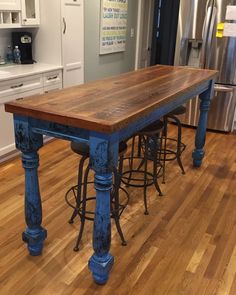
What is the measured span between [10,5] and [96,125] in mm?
2451

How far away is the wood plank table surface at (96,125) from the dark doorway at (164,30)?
11.8ft

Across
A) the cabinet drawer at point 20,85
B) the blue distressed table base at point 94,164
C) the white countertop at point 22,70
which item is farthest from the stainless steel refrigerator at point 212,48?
the blue distressed table base at point 94,164

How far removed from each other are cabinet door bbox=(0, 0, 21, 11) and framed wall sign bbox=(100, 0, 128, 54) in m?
1.36

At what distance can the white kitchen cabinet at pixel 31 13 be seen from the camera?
3.51 meters

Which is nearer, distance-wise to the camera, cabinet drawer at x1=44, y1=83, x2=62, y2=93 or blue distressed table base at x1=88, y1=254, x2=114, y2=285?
blue distressed table base at x1=88, y1=254, x2=114, y2=285

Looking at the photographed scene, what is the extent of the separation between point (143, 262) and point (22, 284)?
74 centimetres

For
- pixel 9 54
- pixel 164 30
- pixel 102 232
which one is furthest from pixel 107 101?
pixel 164 30

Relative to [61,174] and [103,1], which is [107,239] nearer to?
[61,174]

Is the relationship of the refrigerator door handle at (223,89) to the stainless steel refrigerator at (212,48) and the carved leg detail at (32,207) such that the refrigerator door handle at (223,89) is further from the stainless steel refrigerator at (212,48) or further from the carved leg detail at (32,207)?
the carved leg detail at (32,207)

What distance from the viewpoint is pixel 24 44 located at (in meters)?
3.77

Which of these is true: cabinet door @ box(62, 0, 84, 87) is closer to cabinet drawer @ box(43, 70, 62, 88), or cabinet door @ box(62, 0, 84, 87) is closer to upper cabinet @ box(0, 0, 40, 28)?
cabinet drawer @ box(43, 70, 62, 88)

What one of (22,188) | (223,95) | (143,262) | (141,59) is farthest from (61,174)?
(141,59)

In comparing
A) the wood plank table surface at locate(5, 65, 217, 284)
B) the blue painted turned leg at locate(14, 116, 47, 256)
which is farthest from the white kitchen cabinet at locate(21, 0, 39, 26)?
the blue painted turned leg at locate(14, 116, 47, 256)

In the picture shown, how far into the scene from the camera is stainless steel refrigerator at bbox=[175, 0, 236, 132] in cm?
407
